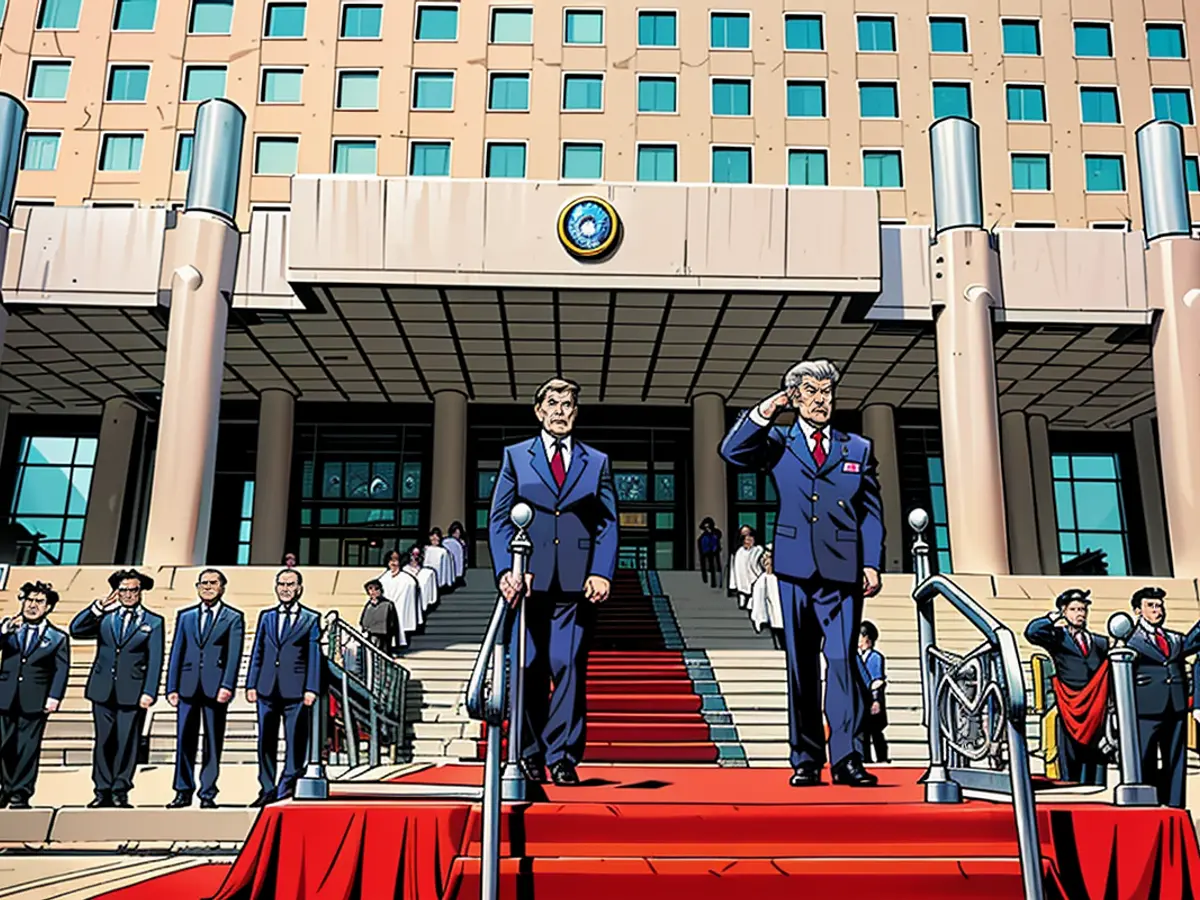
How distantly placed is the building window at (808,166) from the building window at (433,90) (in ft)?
31.7

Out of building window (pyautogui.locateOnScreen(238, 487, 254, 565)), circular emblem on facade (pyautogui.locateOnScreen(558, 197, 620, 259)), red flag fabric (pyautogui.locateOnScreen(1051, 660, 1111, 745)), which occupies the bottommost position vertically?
red flag fabric (pyautogui.locateOnScreen(1051, 660, 1111, 745))

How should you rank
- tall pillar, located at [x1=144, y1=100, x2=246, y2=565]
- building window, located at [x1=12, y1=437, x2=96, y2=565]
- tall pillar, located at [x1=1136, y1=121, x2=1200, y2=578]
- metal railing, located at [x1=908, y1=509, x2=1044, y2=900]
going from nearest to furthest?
metal railing, located at [x1=908, y1=509, x2=1044, y2=900] < tall pillar, located at [x1=144, y1=100, x2=246, y2=565] < tall pillar, located at [x1=1136, y1=121, x2=1200, y2=578] < building window, located at [x1=12, y1=437, x2=96, y2=565]

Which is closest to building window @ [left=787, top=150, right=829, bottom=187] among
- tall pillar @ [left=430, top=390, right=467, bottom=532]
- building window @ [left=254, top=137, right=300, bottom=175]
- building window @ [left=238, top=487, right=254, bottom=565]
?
tall pillar @ [left=430, top=390, right=467, bottom=532]

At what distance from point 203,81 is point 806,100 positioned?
17037 millimetres

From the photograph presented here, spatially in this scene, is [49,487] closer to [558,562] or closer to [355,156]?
[355,156]

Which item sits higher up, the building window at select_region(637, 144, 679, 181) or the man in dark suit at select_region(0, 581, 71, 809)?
the building window at select_region(637, 144, 679, 181)

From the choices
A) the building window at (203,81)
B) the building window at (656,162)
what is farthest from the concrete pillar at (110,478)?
the building window at (656,162)

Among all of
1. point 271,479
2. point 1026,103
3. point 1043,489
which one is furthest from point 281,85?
point 1043,489

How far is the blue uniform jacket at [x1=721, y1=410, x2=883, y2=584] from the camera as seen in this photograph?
18.7 ft

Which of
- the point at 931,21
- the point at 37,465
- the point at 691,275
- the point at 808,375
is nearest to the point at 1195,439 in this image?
the point at 691,275

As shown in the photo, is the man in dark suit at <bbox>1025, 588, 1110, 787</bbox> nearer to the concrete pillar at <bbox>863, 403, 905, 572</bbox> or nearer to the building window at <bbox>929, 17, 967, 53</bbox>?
the concrete pillar at <bbox>863, 403, 905, 572</bbox>

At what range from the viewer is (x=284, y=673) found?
8.93 m

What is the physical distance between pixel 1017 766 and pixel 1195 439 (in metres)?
19.8

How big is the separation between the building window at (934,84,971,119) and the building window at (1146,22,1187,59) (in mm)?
5630
